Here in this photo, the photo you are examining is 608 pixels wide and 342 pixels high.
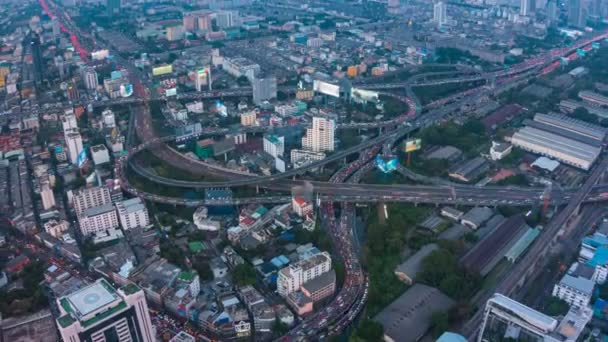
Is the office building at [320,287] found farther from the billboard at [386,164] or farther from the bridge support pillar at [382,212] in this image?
the billboard at [386,164]

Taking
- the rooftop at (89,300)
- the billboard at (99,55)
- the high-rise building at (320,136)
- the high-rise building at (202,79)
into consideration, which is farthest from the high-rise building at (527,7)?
the rooftop at (89,300)

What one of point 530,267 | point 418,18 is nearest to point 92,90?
point 530,267

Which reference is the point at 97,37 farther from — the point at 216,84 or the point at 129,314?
the point at 129,314

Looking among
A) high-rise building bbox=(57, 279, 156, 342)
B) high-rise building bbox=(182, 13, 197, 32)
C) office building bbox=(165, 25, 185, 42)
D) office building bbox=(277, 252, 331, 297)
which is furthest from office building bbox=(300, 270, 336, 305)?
Result: high-rise building bbox=(182, 13, 197, 32)

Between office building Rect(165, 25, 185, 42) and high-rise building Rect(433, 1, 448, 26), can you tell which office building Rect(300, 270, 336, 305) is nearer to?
office building Rect(165, 25, 185, 42)

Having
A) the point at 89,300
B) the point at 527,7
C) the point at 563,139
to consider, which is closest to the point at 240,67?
the point at 563,139

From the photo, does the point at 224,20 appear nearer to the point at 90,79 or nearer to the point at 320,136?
the point at 90,79
